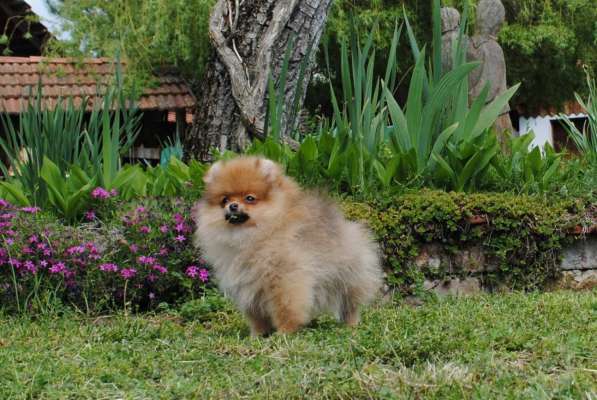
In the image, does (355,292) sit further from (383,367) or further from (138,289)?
(138,289)

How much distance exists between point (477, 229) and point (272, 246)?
2.53m

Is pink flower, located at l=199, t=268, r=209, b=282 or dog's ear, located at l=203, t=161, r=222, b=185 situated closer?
dog's ear, located at l=203, t=161, r=222, b=185

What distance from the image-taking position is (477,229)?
20.8 ft

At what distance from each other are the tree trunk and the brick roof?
9862 millimetres

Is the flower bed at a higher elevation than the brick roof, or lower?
higher

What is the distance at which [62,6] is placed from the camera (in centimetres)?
1991

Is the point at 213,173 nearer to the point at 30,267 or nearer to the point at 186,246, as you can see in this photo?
the point at 186,246

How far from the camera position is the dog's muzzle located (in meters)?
4.34

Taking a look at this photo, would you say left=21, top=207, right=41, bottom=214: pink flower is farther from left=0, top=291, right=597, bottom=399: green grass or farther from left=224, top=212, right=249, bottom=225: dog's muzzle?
left=224, top=212, right=249, bottom=225: dog's muzzle

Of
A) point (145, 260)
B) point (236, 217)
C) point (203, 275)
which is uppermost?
point (236, 217)

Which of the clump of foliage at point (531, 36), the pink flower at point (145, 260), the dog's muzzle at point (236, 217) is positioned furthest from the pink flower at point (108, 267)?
the clump of foliage at point (531, 36)

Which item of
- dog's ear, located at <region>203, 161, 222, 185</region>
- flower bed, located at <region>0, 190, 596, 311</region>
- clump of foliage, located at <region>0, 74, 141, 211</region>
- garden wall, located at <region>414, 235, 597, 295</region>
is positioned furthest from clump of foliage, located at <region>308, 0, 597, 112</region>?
dog's ear, located at <region>203, 161, 222, 185</region>

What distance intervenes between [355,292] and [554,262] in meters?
2.49

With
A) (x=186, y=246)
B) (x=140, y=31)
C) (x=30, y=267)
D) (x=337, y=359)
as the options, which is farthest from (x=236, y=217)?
(x=140, y=31)
